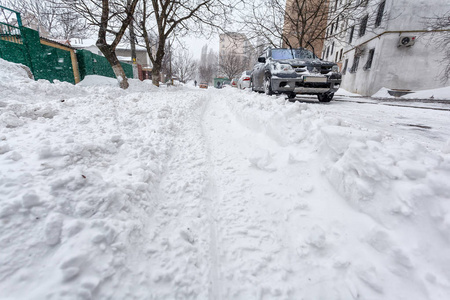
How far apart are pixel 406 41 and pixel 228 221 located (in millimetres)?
18665

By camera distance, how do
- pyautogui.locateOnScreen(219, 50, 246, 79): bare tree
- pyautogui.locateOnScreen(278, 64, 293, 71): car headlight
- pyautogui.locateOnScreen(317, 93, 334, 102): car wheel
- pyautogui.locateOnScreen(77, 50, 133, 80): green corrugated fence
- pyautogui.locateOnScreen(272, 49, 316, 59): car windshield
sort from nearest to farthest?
pyautogui.locateOnScreen(278, 64, 293, 71): car headlight
pyautogui.locateOnScreen(317, 93, 334, 102): car wheel
pyautogui.locateOnScreen(272, 49, 316, 59): car windshield
pyautogui.locateOnScreen(77, 50, 133, 80): green corrugated fence
pyautogui.locateOnScreen(219, 50, 246, 79): bare tree

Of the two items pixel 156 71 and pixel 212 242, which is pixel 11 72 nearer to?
pixel 156 71

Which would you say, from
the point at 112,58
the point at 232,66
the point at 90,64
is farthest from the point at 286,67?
the point at 232,66

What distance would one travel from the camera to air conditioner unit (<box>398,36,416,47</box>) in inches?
534

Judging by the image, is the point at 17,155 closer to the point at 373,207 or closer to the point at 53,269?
the point at 53,269

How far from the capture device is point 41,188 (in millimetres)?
1408

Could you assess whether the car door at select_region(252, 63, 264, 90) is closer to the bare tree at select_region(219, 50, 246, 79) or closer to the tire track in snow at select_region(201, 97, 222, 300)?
the tire track in snow at select_region(201, 97, 222, 300)

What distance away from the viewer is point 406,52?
14078 millimetres

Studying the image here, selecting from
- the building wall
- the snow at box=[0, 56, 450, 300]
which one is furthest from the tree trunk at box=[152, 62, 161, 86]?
the building wall

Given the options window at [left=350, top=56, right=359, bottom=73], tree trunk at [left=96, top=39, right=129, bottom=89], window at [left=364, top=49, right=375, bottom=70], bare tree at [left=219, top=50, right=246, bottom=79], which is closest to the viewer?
tree trunk at [left=96, top=39, right=129, bottom=89]

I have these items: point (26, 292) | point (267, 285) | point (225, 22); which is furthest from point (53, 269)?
point (225, 22)

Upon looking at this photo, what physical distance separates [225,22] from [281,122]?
11671 mm

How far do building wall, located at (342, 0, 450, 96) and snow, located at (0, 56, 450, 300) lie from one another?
16.0m

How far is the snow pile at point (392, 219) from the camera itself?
3.81ft
